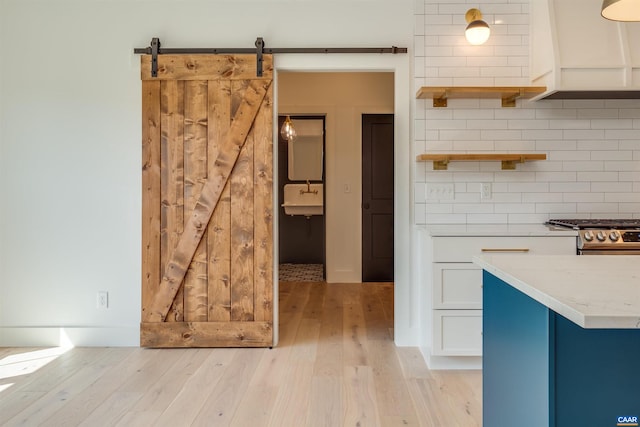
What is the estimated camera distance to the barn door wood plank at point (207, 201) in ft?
10.2

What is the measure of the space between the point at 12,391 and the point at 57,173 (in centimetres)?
144

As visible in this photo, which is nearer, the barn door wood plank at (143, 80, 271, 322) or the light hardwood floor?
the light hardwood floor

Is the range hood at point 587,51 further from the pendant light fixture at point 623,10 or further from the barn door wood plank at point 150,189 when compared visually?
the barn door wood plank at point 150,189

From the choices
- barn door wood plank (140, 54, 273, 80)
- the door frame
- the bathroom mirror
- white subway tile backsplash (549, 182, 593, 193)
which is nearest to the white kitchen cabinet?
the door frame

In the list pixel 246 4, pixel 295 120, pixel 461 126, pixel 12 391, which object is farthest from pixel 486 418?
pixel 295 120

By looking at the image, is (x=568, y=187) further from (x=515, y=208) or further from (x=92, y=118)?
(x=92, y=118)

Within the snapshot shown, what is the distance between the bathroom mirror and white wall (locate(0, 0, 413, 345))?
3.06m

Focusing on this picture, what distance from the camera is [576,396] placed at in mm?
1074

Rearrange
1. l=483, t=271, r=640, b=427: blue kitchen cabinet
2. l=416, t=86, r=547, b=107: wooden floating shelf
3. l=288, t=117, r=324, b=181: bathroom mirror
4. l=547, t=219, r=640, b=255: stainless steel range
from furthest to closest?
l=288, t=117, r=324, b=181: bathroom mirror, l=416, t=86, r=547, b=107: wooden floating shelf, l=547, t=219, r=640, b=255: stainless steel range, l=483, t=271, r=640, b=427: blue kitchen cabinet

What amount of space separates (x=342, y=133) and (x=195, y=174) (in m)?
2.61

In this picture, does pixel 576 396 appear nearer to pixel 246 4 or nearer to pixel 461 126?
pixel 461 126

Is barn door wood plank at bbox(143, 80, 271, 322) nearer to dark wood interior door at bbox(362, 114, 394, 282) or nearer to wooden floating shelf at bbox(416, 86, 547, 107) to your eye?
wooden floating shelf at bbox(416, 86, 547, 107)

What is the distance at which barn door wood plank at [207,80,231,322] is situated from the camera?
3.12 metres

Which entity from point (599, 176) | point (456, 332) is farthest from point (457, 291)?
point (599, 176)
